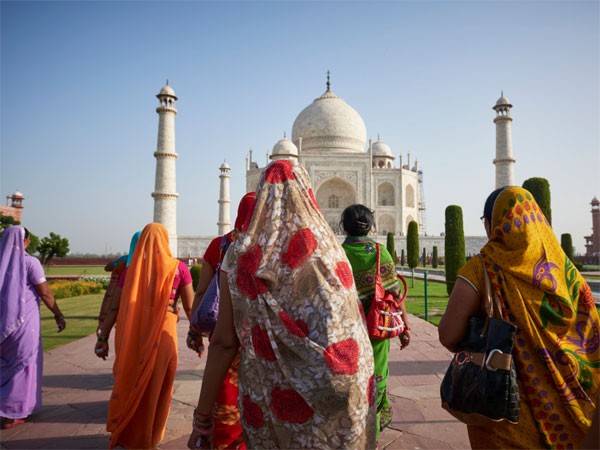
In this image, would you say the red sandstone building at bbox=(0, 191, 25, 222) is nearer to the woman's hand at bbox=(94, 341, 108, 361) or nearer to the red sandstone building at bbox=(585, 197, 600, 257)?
the woman's hand at bbox=(94, 341, 108, 361)

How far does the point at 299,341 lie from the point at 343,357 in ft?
0.46

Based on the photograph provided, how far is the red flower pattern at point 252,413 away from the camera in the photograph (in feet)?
3.80

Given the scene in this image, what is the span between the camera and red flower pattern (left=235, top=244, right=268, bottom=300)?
1136 mm

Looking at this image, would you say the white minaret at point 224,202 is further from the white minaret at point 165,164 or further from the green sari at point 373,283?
the green sari at point 373,283

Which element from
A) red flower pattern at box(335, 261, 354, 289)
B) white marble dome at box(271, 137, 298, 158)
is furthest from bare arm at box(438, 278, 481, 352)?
white marble dome at box(271, 137, 298, 158)

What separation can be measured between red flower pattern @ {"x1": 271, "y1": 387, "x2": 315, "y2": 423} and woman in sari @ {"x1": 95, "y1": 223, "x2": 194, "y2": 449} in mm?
1237

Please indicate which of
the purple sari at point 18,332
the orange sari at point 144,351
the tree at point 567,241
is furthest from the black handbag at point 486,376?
the tree at point 567,241

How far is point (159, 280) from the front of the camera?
2.22m

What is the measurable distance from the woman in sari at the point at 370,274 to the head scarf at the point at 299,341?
2.02 feet

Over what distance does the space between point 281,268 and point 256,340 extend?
228mm

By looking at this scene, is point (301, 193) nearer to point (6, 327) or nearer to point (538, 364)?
point (538, 364)

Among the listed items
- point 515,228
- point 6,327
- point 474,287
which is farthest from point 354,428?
point 6,327

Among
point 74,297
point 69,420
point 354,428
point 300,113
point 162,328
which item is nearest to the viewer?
point 354,428

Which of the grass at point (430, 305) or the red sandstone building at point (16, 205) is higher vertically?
the red sandstone building at point (16, 205)
